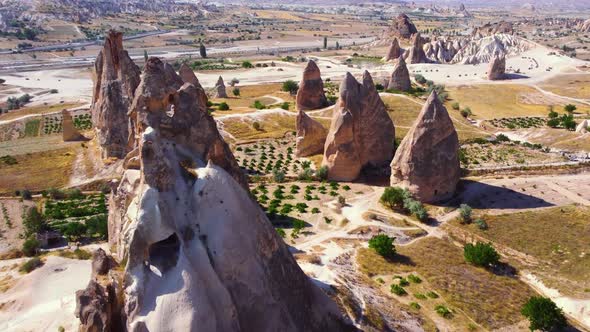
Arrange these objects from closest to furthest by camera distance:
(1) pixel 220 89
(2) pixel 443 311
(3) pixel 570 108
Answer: (2) pixel 443 311 → (3) pixel 570 108 → (1) pixel 220 89

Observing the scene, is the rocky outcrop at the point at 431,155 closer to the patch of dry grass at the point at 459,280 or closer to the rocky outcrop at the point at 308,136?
the patch of dry grass at the point at 459,280

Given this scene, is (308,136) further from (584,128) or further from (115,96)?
(584,128)

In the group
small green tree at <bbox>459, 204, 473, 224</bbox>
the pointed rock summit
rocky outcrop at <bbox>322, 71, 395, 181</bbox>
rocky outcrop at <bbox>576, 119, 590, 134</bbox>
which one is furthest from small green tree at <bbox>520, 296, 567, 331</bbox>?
the pointed rock summit

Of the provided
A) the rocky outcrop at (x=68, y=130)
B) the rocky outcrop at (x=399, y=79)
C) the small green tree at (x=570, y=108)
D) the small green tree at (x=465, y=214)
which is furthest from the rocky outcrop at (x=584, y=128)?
the rocky outcrop at (x=68, y=130)

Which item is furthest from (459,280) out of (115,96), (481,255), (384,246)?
(115,96)

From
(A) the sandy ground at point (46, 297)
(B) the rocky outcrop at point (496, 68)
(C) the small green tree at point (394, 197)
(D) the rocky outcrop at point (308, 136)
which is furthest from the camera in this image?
(B) the rocky outcrop at point (496, 68)

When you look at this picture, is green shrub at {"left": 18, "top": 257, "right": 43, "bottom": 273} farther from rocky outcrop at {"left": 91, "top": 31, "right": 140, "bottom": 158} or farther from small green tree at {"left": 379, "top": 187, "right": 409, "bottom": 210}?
small green tree at {"left": 379, "top": 187, "right": 409, "bottom": 210}

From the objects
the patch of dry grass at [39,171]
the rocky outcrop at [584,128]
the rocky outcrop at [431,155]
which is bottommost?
the patch of dry grass at [39,171]
